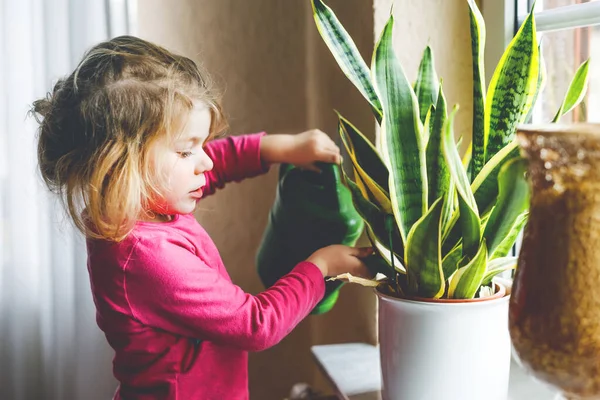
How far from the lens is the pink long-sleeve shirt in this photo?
0.85m

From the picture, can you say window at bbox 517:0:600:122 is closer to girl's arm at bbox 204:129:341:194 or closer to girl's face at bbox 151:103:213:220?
girl's arm at bbox 204:129:341:194

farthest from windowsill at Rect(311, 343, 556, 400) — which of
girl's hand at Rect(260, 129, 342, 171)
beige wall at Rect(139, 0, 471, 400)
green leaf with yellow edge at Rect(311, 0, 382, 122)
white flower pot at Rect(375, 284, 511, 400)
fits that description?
green leaf with yellow edge at Rect(311, 0, 382, 122)

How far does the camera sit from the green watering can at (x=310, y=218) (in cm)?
96

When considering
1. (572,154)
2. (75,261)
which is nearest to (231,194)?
(75,261)

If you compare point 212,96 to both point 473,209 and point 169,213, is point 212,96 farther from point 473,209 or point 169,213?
point 473,209

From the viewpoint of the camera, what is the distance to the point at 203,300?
85cm

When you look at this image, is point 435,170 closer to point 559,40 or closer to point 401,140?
point 401,140

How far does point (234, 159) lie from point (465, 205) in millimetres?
542

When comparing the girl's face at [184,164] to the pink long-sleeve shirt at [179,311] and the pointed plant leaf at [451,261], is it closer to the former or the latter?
the pink long-sleeve shirt at [179,311]

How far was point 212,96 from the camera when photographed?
3.07ft

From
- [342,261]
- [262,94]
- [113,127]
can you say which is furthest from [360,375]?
[262,94]

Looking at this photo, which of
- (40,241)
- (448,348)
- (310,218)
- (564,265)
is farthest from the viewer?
(40,241)

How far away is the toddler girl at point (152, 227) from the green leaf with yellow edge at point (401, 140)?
16cm

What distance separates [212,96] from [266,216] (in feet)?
2.04
